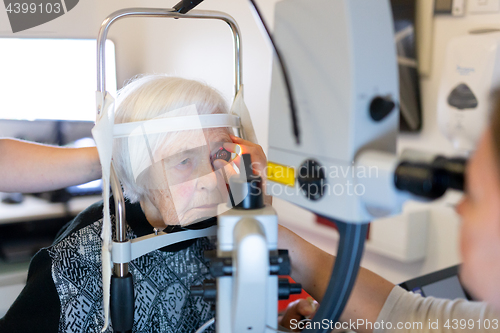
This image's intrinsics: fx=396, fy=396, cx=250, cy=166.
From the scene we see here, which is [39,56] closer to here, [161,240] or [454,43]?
[161,240]

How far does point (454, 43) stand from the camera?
1.17 metres

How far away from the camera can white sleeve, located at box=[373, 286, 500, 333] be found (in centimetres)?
75

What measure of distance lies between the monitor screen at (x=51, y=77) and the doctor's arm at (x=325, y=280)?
170 cm

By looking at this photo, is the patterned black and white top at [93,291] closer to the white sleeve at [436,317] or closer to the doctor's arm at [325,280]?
the doctor's arm at [325,280]

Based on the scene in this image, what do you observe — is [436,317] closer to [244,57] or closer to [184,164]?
[184,164]

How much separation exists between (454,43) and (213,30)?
1.48 m

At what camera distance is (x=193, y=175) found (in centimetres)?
103

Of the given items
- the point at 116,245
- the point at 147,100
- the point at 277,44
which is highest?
the point at 277,44

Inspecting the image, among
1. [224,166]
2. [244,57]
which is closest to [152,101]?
[224,166]

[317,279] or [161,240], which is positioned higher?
[161,240]

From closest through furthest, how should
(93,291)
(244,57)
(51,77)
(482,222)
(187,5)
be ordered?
1. (482,222)
2. (187,5)
3. (93,291)
4. (244,57)
5. (51,77)

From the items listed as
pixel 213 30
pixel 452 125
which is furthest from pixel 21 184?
pixel 213 30

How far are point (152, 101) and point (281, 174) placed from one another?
626mm

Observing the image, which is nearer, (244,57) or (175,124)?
(175,124)
